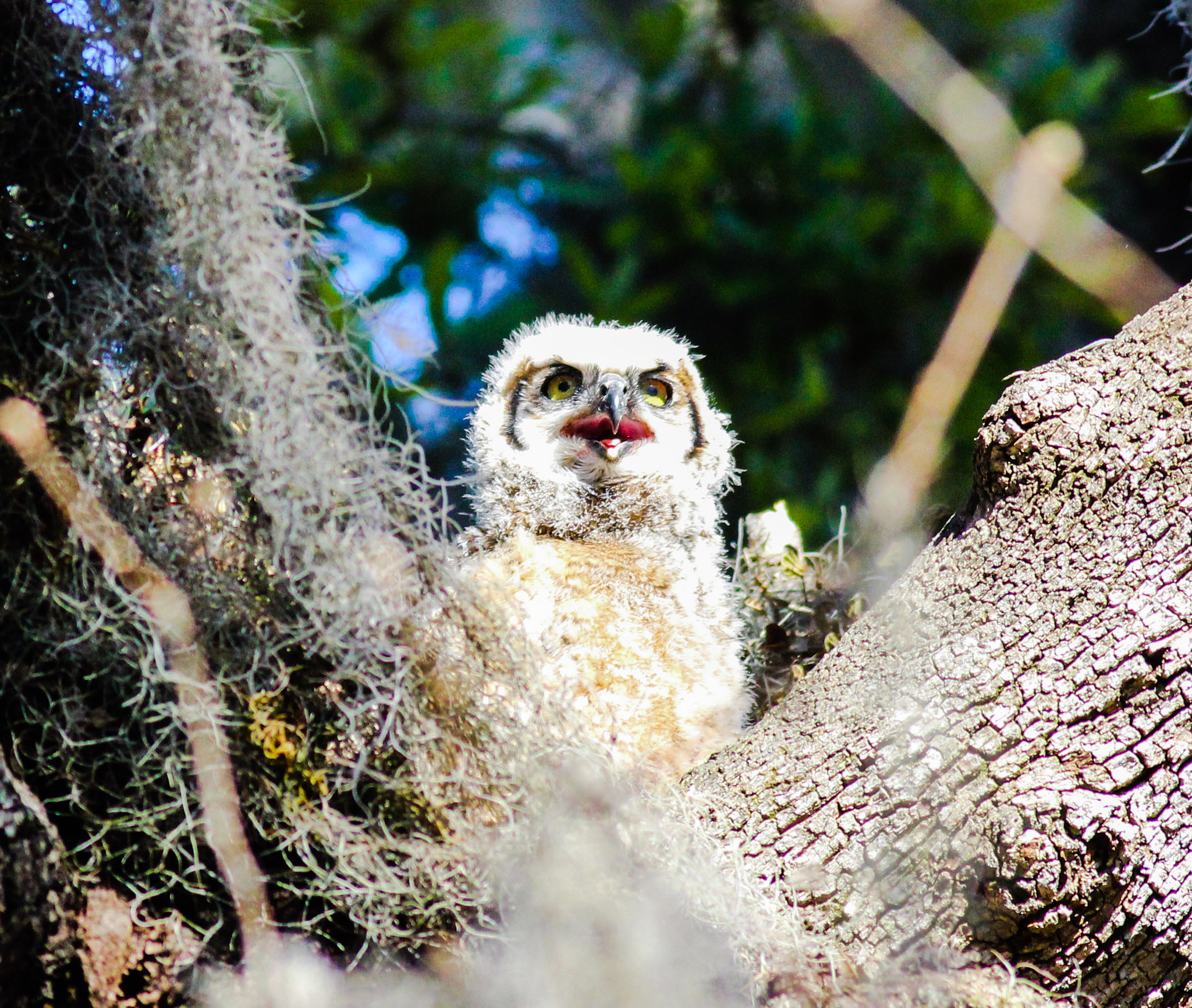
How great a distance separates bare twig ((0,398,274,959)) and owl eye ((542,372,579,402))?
150cm

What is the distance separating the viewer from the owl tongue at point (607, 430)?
2.63 m

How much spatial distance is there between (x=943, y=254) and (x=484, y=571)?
315cm

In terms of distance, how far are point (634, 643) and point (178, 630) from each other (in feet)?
3.29

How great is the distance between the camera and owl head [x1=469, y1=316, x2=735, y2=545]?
8.58 ft

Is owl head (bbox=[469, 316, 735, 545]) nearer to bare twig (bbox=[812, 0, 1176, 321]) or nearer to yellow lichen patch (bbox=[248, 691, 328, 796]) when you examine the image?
yellow lichen patch (bbox=[248, 691, 328, 796])

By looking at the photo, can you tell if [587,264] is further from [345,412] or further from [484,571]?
[345,412]

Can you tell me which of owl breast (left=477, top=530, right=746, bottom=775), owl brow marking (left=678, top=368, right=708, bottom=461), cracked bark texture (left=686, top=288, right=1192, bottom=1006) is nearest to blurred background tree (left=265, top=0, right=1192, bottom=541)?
owl brow marking (left=678, top=368, right=708, bottom=461)

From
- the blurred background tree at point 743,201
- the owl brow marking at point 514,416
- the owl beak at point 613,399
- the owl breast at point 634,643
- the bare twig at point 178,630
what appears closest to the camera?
A: the bare twig at point 178,630

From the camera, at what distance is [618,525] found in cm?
258

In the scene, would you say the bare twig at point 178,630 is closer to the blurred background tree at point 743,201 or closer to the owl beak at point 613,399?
the owl beak at point 613,399

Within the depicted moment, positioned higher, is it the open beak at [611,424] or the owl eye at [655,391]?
the owl eye at [655,391]

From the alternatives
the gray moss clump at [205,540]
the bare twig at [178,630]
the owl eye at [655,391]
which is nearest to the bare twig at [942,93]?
the gray moss clump at [205,540]

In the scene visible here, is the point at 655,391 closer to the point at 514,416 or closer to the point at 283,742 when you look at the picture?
the point at 514,416

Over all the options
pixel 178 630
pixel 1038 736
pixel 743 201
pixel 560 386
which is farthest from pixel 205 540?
pixel 743 201
